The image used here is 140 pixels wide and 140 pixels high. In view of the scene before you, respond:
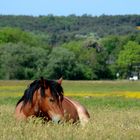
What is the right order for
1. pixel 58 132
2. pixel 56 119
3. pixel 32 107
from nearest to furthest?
pixel 58 132
pixel 56 119
pixel 32 107

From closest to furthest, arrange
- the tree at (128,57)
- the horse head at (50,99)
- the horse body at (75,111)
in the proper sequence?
the horse head at (50,99), the horse body at (75,111), the tree at (128,57)

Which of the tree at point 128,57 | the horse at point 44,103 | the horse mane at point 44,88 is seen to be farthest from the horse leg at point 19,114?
the tree at point 128,57

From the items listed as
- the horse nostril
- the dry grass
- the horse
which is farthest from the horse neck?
the dry grass

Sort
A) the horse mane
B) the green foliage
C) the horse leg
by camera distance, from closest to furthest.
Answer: the horse mane
the horse leg
the green foliage

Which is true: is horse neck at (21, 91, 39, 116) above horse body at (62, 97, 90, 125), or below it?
above

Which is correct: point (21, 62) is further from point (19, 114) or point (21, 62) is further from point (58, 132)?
point (58, 132)

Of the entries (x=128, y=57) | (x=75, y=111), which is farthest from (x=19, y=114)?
(x=128, y=57)

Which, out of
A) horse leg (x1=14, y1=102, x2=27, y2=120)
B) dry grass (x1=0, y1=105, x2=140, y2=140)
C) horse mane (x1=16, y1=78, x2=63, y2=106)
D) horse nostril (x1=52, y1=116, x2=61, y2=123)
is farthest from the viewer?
horse leg (x1=14, y1=102, x2=27, y2=120)

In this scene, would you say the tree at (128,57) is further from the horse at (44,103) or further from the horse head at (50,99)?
the horse head at (50,99)

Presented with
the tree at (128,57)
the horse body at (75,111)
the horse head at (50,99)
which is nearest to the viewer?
the horse head at (50,99)

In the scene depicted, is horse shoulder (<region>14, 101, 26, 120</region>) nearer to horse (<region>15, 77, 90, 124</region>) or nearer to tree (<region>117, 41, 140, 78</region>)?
horse (<region>15, 77, 90, 124</region>)

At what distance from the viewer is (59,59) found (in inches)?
3627

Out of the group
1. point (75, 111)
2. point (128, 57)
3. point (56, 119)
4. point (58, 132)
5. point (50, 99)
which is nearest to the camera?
point (58, 132)

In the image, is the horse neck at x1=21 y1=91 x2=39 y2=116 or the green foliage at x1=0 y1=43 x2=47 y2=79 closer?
the horse neck at x1=21 y1=91 x2=39 y2=116
